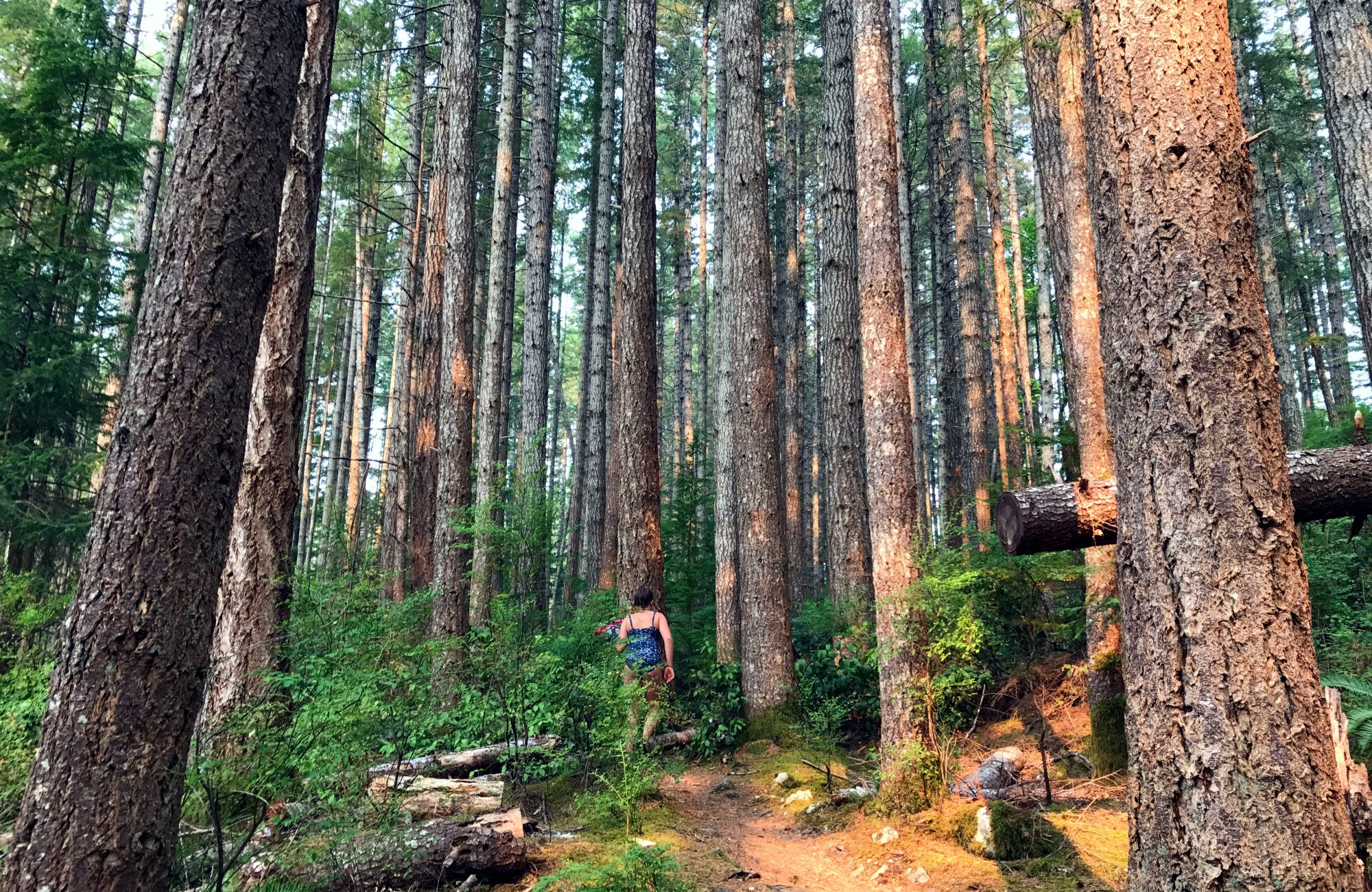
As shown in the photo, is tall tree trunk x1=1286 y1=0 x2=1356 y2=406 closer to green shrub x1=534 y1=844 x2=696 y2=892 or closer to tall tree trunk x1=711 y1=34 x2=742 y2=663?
tall tree trunk x1=711 y1=34 x2=742 y2=663

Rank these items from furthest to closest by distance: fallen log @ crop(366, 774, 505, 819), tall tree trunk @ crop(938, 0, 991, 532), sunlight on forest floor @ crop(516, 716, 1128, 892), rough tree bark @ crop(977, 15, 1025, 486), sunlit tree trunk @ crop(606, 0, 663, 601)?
rough tree bark @ crop(977, 15, 1025, 486) < tall tree trunk @ crop(938, 0, 991, 532) < sunlit tree trunk @ crop(606, 0, 663, 601) < fallen log @ crop(366, 774, 505, 819) < sunlight on forest floor @ crop(516, 716, 1128, 892)

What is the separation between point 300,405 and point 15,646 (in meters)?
4.78

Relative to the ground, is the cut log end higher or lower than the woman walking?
higher

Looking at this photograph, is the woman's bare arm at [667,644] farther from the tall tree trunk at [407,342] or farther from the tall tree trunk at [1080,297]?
the tall tree trunk at [407,342]

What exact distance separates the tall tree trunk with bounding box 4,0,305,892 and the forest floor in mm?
2153

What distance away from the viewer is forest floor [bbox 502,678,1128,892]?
4457 millimetres

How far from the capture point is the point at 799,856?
17.9 feet

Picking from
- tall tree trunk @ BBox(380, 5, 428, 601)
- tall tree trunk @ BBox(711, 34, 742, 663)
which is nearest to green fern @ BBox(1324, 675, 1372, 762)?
tall tree trunk @ BBox(711, 34, 742, 663)

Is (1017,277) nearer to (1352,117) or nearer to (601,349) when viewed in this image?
(601,349)

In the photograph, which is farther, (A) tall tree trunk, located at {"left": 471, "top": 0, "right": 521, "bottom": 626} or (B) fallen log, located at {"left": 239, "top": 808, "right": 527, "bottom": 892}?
(A) tall tree trunk, located at {"left": 471, "top": 0, "right": 521, "bottom": 626}

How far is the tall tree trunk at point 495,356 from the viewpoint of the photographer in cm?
895

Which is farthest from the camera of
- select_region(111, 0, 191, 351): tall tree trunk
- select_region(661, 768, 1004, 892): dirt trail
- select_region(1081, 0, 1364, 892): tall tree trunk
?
select_region(111, 0, 191, 351): tall tree trunk

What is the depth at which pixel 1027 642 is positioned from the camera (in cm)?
880

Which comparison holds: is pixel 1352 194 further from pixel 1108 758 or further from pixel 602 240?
pixel 602 240
